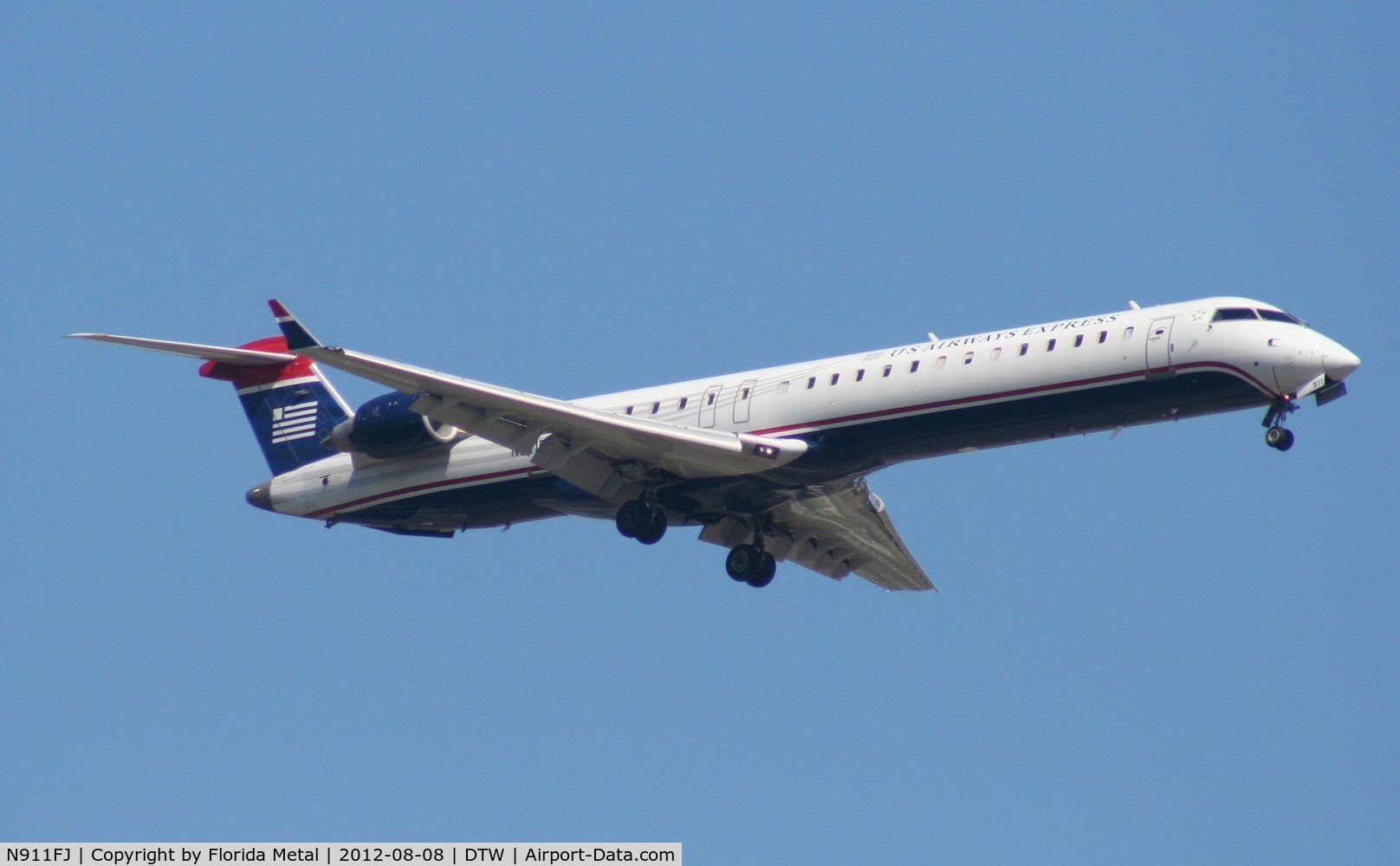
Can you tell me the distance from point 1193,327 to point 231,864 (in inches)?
525

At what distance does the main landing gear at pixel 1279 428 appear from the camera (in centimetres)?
2370

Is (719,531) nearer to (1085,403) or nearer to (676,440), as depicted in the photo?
(676,440)

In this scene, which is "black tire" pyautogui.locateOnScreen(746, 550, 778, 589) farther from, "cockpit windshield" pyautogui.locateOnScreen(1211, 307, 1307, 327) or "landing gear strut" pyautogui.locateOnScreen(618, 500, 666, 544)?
"cockpit windshield" pyautogui.locateOnScreen(1211, 307, 1307, 327)

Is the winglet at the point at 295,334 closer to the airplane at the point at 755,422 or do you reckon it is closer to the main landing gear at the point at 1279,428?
the airplane at the point at 755,422

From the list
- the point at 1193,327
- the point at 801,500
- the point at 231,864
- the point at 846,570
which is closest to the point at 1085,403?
the point at 1193,327

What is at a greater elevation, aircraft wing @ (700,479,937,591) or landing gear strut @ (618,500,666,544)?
aircraft wing @ (700,479,937,591)

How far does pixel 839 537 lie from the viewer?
98.1 ft

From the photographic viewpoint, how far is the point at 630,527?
26.8 m

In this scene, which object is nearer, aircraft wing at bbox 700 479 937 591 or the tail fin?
aircraft wing at bbox 700 479 937 591

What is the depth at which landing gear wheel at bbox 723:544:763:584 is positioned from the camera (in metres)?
28.5

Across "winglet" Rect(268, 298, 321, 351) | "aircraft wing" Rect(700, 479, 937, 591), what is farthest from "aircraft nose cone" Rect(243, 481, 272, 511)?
"aircraft wing" Rect(700, 479, 937, 591)

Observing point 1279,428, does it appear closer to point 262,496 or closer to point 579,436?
point 579,436

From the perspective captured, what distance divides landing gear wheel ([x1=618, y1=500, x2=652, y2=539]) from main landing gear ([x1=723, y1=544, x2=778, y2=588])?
232 cm

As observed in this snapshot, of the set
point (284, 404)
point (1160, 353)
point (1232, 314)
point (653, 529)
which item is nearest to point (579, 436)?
point (653, 529)
